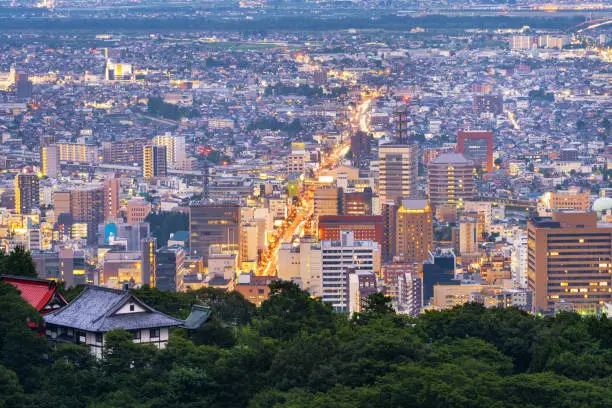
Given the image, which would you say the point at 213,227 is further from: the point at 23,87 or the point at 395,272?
the point at 23,87

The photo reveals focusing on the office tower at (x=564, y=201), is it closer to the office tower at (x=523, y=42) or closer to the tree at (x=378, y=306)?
the tree at (x=378, y=306)

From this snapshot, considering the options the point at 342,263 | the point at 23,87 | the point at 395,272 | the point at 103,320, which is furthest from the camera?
the point at 23,87

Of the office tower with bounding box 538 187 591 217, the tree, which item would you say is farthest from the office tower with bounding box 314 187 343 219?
the tree

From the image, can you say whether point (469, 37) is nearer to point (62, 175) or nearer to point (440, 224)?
point (62, 175)

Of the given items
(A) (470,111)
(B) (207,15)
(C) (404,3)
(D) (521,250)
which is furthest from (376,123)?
(C) (404,3)

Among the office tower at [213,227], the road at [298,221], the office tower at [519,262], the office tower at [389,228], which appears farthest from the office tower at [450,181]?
the office tower at [213,227]

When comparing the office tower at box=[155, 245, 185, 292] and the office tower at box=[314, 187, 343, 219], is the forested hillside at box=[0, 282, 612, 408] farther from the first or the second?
the office tower at box=[314, 187, 343, 219]

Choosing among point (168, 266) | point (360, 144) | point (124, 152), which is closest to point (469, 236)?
point (168, 266)
